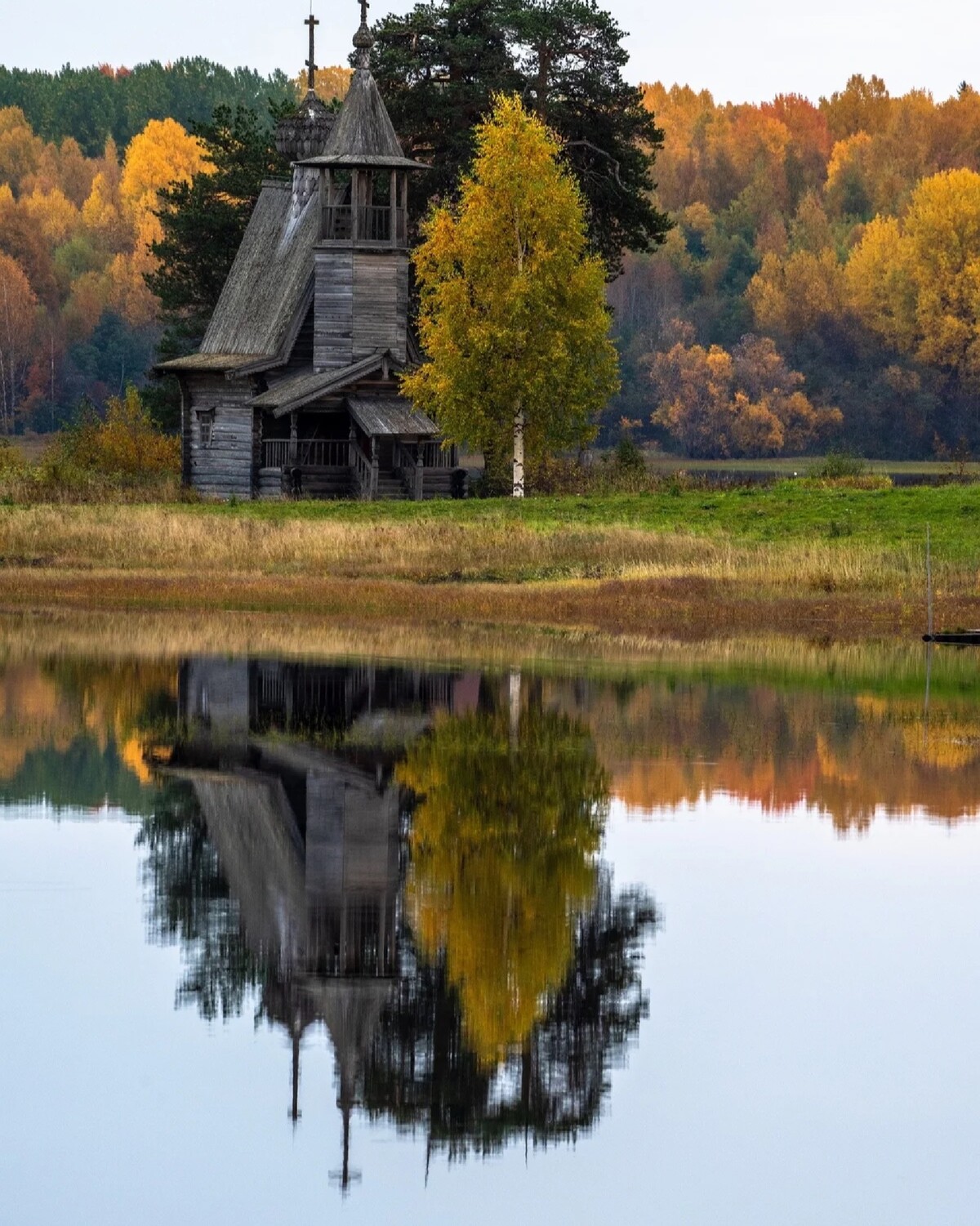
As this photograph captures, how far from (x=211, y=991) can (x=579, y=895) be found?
357cm

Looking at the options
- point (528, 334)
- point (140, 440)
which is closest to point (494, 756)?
point (528, 334)

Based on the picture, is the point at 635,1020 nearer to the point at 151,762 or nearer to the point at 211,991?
the point at 211,991

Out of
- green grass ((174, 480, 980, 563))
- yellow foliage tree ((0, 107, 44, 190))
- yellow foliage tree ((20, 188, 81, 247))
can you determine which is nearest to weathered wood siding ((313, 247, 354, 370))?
green grass ((174, 480, 980, 563))

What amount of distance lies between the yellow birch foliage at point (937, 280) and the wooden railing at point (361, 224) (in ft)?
212

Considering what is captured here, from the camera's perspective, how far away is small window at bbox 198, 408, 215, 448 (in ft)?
204

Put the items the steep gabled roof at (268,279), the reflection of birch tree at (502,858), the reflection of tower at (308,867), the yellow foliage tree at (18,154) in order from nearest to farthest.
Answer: the reflection of tower at (308,867) < the reflection of birch tree at (502,858) < the steep gabled roof at (268,279) < the yellow foliage tree at (18,154)

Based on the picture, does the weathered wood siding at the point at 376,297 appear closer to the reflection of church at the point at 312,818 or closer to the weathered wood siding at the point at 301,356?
the weathered wood siding at the point at 301,356

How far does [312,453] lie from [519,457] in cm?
538

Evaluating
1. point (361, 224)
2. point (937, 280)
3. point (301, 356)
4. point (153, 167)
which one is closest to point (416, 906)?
point (361, 224)

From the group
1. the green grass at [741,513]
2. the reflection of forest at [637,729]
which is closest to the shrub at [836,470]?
the green grass at [741,513]

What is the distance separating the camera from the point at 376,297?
59844 mm

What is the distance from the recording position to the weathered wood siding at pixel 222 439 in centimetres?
6069

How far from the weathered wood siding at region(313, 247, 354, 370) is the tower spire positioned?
4800mm

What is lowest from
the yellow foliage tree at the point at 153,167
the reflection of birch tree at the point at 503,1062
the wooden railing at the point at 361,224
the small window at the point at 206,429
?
the reflection of birch tree at the point at 503,1062
